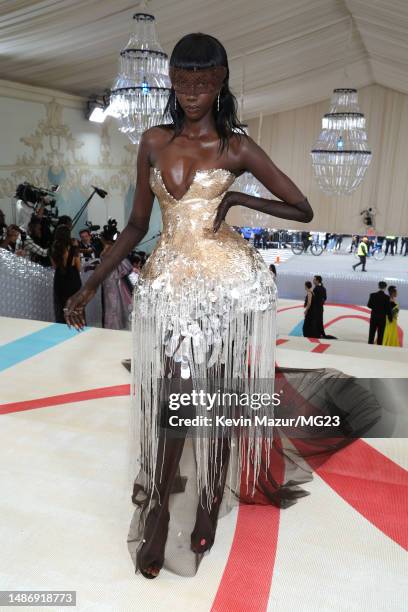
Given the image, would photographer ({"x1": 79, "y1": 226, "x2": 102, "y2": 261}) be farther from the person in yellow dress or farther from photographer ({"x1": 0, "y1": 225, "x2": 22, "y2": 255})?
the person in yellow dress

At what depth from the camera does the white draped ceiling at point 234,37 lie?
17.0 ft

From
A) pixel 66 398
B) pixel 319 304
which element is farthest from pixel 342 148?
pixel 66 398

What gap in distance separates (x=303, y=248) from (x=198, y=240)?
11.5 metres

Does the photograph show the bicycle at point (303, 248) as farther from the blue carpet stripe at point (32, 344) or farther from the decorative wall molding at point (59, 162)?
the blue carpet stripe at point (32, 344)

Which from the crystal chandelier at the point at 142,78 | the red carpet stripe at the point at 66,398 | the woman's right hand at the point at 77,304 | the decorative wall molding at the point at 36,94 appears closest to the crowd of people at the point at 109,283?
the crystal chandelier at the point at 142,78

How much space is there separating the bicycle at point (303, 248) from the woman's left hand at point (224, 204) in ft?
36.7

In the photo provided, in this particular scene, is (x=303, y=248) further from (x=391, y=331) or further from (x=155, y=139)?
(x=155, y=139)

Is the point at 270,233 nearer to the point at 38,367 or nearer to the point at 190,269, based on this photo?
the point at 38,367

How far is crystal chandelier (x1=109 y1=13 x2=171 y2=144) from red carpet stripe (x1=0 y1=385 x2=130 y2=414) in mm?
2147

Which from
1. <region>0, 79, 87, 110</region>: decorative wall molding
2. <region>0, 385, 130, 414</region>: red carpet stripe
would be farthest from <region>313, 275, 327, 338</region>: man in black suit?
<region>0, 79, 87, 110</region>: decorative wall molding

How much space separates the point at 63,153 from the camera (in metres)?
9.11

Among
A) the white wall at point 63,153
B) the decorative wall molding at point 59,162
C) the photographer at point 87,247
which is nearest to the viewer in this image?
the photographer at point 87,247

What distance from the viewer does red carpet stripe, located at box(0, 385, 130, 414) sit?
2.46 meters

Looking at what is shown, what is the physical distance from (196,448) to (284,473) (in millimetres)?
518
